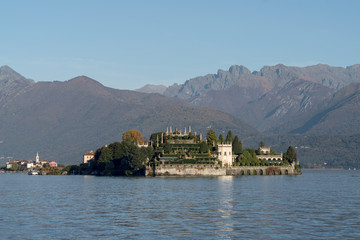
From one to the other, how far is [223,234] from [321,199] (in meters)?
44.3

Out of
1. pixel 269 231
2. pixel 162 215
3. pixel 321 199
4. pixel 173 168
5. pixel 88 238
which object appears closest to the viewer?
pixel 88 238

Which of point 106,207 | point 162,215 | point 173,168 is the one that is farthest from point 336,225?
point 173,168

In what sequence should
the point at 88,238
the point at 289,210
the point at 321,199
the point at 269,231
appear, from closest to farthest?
the point at 88,238
the point at 269,231
the point at 289,210
the point at 321,199

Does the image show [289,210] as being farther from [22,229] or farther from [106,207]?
[22,229]

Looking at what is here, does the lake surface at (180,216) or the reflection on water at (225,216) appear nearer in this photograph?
the lake surface at (180,216)

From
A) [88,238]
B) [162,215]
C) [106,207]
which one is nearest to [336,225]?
[162,215]

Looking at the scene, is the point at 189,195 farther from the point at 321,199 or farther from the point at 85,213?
the point at 85,213

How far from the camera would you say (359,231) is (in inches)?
2574

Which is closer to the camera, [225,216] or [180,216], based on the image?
[180,216]

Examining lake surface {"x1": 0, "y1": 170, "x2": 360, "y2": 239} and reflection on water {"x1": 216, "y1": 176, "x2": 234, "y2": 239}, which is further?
reflection on water {"x1": 216, "y1": 176, "x2": 234, "y2": 239}

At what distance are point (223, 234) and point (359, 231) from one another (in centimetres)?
1411

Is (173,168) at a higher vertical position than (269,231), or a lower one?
higher

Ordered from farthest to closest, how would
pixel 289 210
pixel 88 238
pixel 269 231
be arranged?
pixel 289 210, pixel 269 231, pixel 88 238

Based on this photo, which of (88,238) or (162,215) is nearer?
(88,238)
